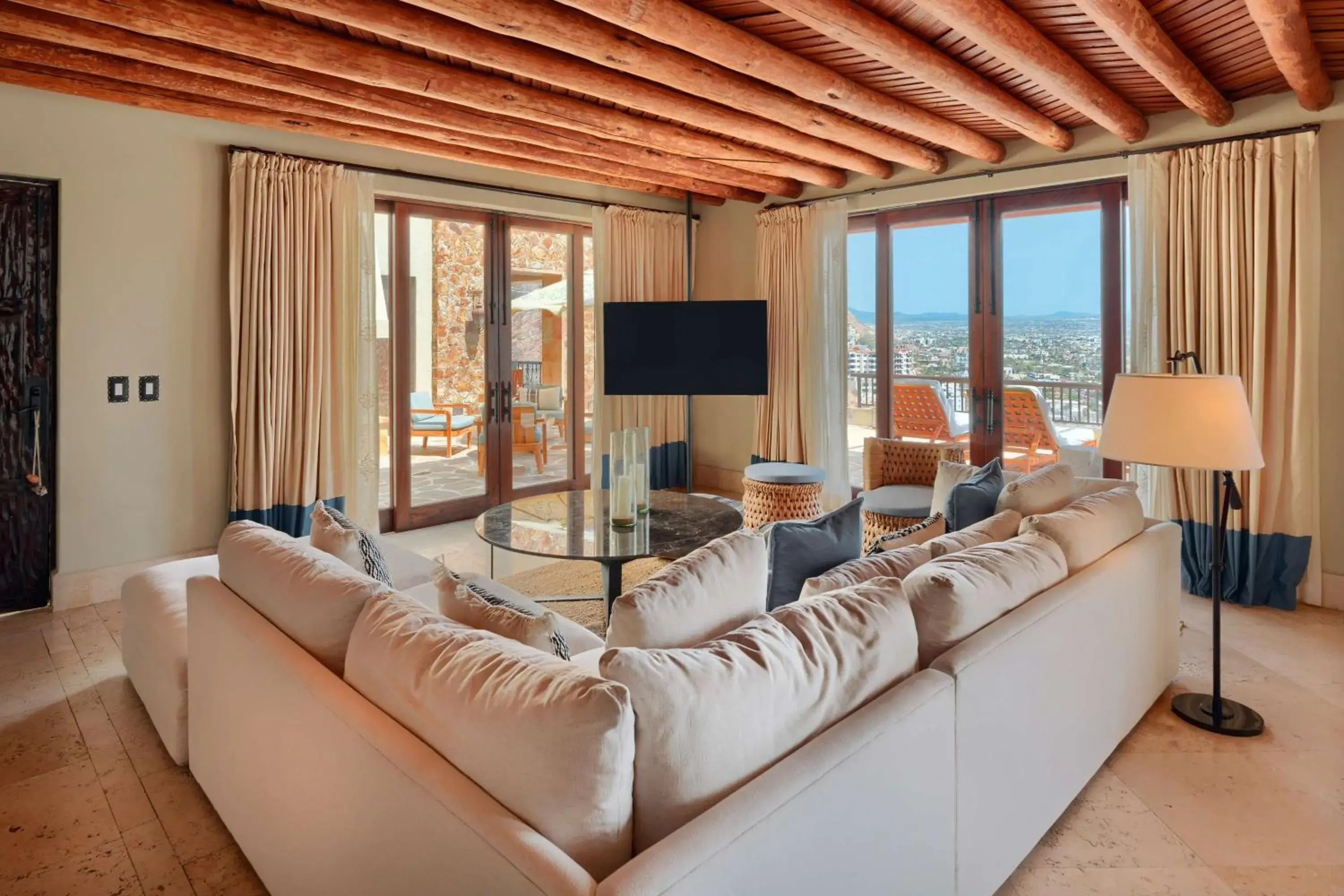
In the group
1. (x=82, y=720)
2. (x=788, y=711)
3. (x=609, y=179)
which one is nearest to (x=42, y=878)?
(x=82, y=720)

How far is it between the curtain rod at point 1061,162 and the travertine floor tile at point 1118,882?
3.46 m

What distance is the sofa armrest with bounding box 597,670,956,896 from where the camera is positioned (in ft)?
3.29

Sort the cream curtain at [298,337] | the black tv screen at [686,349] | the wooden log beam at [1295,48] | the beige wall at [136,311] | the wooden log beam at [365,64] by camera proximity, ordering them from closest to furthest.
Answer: the wooden log beam at [1295,48] → the wooden log beam at [365,64] → the beige wall at [136,311] → the cream curtain at [298,337] → the black tv screen at [686,349]

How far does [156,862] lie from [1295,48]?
4.42 m

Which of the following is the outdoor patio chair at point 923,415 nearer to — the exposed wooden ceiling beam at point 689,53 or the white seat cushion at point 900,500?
the white seat cushion at point 900,500

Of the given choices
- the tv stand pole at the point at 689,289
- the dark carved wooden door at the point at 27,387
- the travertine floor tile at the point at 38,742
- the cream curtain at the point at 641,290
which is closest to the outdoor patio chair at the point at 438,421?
the cream curtain at the point at 641,290

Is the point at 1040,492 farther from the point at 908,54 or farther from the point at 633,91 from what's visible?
the point at 633,91

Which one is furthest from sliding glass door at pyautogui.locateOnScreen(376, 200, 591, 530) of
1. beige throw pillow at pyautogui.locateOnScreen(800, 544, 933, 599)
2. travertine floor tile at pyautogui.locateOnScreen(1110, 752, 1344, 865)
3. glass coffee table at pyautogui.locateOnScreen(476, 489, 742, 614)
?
travertine floor tile at pyautogui.locateOnScreen(1110, 752, 1344, 865)

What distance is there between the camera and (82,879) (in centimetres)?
186

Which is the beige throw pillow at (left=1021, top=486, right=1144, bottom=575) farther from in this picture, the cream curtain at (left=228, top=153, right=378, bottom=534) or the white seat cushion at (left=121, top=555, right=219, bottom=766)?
the cream curtain at (left=228, top=153, right=378, bottom=534)

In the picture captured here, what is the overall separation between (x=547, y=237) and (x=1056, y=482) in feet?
14.2

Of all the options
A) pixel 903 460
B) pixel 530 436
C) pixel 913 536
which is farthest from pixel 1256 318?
→ pixel 530 436

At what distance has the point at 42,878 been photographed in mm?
1856

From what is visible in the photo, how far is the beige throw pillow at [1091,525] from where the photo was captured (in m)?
2.19
